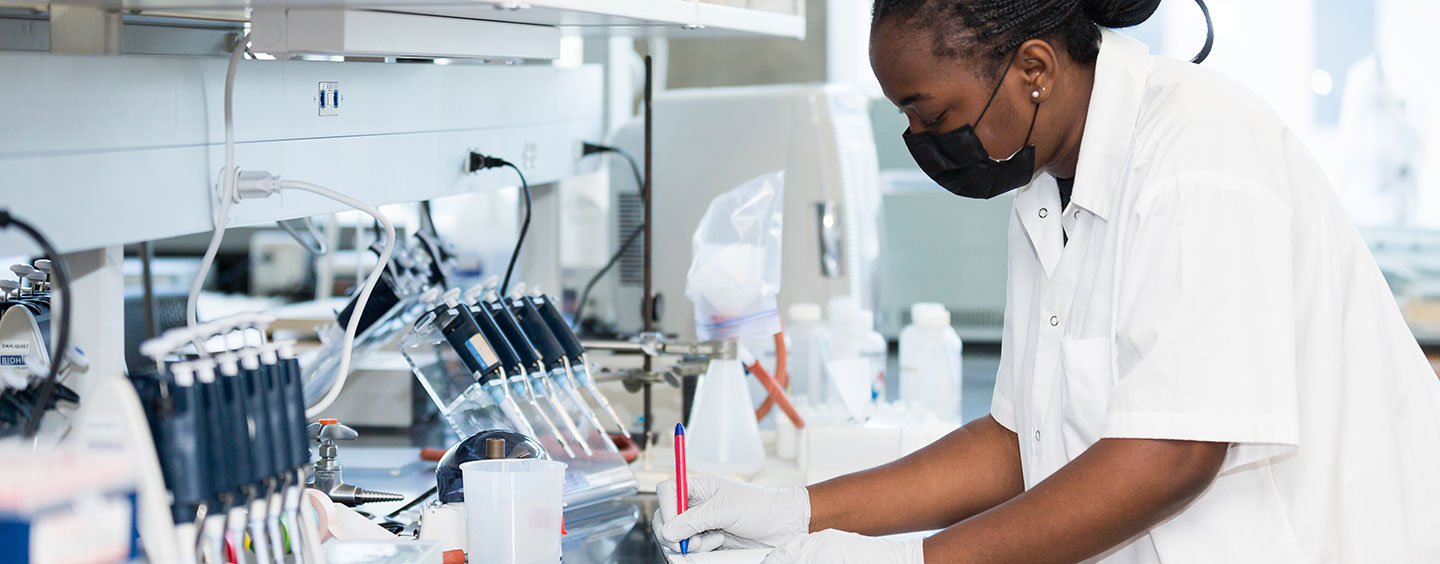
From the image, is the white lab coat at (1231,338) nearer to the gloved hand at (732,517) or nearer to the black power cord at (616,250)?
the gloved hand at (732,517)

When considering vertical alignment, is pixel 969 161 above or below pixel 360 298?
above

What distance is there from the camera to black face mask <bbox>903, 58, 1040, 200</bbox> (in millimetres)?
1197

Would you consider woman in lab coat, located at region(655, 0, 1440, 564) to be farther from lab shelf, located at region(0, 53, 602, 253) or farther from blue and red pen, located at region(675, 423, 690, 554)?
lab shelf, located at region(0, 53, 602, 253)

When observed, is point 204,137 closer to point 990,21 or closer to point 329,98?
point 329,98

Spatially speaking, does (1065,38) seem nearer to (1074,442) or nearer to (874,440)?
(1074,442)

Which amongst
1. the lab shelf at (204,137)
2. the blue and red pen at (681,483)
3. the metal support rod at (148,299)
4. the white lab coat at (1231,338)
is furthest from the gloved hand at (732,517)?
the metal support rod at (148,299)

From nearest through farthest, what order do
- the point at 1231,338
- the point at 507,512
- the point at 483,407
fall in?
the point at 1231,338 → the point at 507,512 → the point at 483,407

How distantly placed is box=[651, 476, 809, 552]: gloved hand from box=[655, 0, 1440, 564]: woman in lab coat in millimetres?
191

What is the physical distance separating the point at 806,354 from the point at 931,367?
0.76 feet

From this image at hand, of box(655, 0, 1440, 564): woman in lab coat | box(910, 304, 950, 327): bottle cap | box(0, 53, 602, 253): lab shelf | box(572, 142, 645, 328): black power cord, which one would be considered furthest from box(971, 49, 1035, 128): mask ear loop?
box(572, 142, 645, 328): black power cord

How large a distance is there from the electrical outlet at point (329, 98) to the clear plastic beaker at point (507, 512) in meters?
0.44

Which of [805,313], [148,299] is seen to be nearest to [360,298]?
[148,299]

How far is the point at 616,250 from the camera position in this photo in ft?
8.57

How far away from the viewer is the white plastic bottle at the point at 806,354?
7.31 feet
